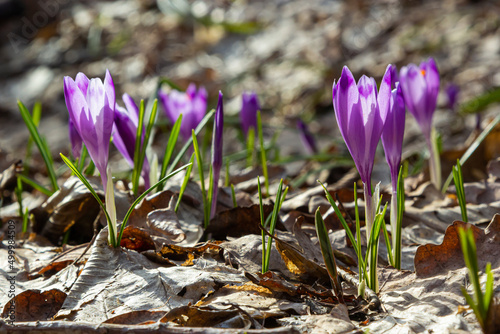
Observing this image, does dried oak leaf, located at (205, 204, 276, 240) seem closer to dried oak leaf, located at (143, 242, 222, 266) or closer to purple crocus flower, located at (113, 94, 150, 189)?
dried oak leaf, located at (143, 242, 222, 266)

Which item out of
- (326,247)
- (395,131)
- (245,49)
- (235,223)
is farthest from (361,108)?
(245,49)

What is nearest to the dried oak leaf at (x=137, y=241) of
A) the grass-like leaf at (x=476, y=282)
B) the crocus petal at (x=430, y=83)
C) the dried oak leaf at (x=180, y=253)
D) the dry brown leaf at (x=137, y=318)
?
the dried oak leaf at (x=180, y=253)

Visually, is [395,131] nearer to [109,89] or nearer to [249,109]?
[109,89]

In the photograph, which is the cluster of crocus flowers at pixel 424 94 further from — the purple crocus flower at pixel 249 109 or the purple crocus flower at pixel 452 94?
the purple crocus flower at pixel 452 94

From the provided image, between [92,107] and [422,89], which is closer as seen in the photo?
[92,107]

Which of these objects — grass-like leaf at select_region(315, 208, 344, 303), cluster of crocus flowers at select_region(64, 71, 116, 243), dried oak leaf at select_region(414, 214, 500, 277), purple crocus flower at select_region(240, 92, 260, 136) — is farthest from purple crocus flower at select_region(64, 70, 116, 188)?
purple crocus flower at select_region(240, 92, 260, 136)

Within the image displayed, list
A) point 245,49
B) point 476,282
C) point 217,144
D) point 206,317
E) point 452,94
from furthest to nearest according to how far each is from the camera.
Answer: point 245,49 < point 452,94 < point 217,144 < point 206,317 < point 476,282

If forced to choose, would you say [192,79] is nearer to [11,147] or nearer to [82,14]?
[11,147]
